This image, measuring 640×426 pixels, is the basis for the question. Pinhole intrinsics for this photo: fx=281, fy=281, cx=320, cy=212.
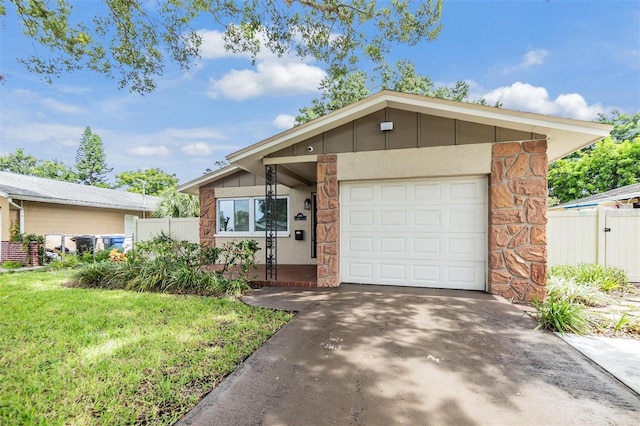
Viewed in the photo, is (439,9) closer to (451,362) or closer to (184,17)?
(184,17)

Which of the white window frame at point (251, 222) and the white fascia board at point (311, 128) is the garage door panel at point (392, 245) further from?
the white window frame at point (251, 222)

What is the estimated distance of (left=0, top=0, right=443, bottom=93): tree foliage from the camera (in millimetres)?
6363

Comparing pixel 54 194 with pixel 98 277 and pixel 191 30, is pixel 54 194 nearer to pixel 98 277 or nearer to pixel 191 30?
pixel 98 277

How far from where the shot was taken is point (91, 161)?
1447 inches

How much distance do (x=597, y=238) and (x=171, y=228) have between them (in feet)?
43.7

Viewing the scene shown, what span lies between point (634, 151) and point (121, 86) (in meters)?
27.2

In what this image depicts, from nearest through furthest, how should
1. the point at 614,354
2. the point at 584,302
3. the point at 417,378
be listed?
the point at 417,378 < the point at 614,354 < the point at 584,302

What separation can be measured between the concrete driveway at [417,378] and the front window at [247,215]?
18.6ft

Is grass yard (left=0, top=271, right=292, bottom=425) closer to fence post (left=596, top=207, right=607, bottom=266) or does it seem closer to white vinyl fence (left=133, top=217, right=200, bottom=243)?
white vinyl fence (left=133, top=217, right=200, bottom=243)

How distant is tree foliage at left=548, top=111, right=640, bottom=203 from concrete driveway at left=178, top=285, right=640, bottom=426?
22.3 meters

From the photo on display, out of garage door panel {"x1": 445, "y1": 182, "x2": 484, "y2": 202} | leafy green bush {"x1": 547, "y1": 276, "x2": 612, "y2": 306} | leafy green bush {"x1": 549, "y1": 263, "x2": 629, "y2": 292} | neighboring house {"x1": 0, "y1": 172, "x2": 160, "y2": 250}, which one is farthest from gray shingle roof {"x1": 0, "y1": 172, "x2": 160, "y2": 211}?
leafy green bush {"x1": 549, "y1": 263, "x2": 629, "y2": 292}

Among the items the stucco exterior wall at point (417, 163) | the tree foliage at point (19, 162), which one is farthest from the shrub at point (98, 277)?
the tree foliage at point (19, 162)

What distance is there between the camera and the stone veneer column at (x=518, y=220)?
5.09 metres

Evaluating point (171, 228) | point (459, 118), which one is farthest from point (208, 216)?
point (459, 118)
